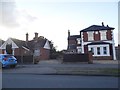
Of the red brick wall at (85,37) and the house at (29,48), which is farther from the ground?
the red brick wall at (85,37)

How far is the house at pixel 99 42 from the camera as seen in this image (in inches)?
1555

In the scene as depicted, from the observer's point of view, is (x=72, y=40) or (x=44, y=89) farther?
(x=72, y=40)

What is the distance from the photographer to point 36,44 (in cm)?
4700

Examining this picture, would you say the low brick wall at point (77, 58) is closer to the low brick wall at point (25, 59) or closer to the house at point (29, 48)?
the low brick wall at point (25, 59)

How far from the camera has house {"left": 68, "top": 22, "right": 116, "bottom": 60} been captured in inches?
1555

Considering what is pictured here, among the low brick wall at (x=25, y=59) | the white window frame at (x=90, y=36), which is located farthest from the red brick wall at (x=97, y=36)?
the low brick wall at (x=25, y=59)

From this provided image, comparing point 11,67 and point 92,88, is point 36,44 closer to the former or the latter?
point 11,67

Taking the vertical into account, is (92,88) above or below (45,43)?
below

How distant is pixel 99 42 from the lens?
40.4m

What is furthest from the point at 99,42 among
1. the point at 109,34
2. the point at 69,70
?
the point at 69,70

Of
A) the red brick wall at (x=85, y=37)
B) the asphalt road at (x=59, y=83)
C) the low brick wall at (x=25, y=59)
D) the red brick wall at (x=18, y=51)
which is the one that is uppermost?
the red brick wall at (x=85, y=37)

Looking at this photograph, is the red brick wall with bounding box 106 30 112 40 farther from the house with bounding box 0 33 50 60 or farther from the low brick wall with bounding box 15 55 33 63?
the low brick wall with bounding box 15 55 33 63

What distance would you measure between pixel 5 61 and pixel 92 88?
14862 millimetres

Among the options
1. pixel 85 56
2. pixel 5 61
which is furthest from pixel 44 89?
pixel 85 56
